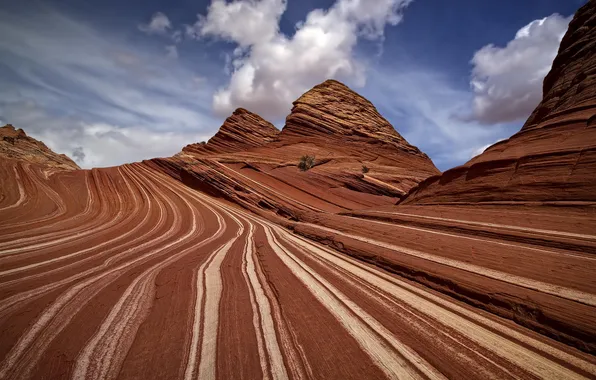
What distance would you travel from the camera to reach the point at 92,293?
4590 millimetres

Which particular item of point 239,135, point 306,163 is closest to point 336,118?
point 239,135

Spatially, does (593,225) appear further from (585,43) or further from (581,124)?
(585,43)

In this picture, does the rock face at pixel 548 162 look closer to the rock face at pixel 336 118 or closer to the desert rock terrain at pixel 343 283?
the desert rock terrain at pixel 343 283

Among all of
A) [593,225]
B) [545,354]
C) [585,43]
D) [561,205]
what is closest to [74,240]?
[545,354]

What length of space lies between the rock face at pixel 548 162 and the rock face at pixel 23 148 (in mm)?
44031

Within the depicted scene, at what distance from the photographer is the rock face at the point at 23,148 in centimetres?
3803

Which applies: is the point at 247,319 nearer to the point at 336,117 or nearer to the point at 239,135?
the point at 336,117

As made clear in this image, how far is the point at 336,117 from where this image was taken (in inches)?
1745

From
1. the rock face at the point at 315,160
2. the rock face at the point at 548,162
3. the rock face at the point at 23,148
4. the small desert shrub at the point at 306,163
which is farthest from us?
the rock face at the point at 23,148

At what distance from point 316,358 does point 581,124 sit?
12448 mm

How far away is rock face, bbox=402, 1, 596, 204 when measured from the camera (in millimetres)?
7870

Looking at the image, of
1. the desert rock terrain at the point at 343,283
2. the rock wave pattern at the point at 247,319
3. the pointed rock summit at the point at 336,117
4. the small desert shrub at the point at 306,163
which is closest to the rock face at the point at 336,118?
the pointed rock summit at the point at 336,117

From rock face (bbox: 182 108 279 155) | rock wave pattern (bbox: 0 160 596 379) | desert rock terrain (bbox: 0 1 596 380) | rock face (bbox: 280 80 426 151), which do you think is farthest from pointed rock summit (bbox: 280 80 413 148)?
rock wave pattern (bbox: 0 160 596 379)

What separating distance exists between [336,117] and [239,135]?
16.5m
